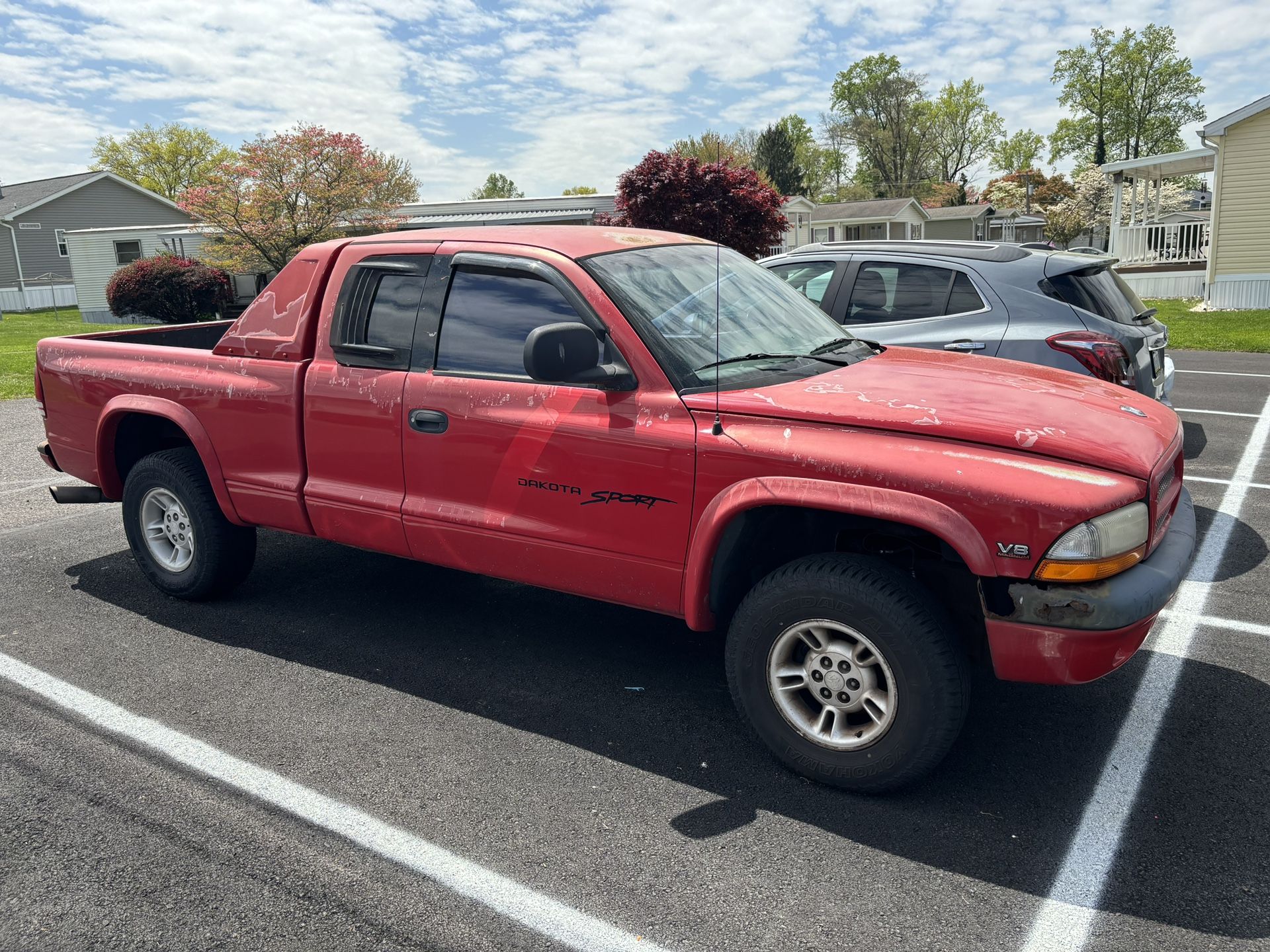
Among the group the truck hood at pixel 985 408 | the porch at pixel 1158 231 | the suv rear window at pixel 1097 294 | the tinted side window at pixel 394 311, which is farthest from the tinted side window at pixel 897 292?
the porch at pixel 1158 231

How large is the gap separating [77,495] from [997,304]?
19.2ft

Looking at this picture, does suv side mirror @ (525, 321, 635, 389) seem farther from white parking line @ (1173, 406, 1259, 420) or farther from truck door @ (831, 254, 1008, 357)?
white parking line @ (1173, 406, 1259, 420)

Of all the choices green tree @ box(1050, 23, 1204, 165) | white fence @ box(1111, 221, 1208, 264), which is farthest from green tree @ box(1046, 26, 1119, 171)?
white fence @ box(1111, 221, 1208, 264)

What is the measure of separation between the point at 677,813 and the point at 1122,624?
1.54 metres

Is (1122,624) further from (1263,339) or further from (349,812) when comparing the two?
(1263,339)

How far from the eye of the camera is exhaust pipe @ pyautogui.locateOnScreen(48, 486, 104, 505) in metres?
5.64

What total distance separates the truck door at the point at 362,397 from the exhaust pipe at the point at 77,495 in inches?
73.9

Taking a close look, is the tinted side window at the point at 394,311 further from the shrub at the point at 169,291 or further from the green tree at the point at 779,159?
the green tree at the point at 779,159

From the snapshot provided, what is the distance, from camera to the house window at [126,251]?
1508 inches

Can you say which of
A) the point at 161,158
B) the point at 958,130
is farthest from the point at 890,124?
the point at 161,158

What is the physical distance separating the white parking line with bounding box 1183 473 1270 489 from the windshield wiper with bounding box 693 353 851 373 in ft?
14.8

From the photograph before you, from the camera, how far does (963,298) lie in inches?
264

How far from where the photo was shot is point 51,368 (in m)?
5.54

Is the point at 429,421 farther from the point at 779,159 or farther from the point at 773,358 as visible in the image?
the point at 779,159
